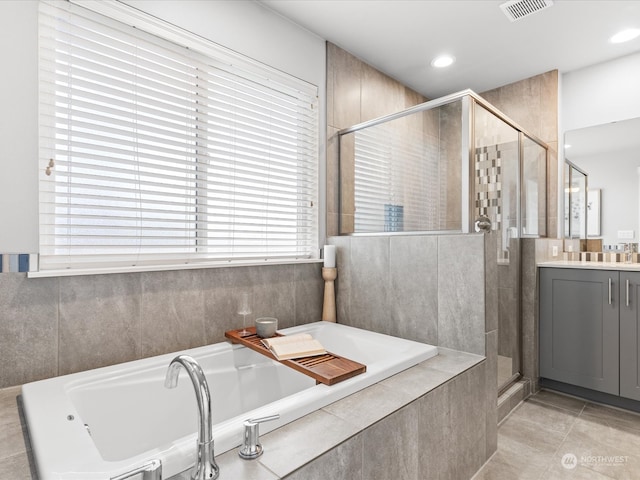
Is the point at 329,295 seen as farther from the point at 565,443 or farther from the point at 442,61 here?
the point at 442,61

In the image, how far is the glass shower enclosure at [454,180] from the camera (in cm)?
200

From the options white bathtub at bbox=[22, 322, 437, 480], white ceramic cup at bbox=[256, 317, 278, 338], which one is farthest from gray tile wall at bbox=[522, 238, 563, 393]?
white ceramic cup at bbox=[256, 317, 278, 338]

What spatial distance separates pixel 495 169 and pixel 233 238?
1698 mm

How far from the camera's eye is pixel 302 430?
1.11 m

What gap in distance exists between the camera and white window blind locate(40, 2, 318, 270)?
153 centimetres

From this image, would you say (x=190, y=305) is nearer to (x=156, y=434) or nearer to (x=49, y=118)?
(x=156, y=434)

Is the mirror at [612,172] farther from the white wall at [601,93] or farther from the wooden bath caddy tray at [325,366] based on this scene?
the wooden bath caddy tray at [325,366]

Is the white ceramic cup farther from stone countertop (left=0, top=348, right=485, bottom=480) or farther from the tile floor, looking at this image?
the tile floor

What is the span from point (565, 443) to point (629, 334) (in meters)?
0.88

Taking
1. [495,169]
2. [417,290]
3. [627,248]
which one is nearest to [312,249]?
[417,290]

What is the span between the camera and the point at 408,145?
230 centimetres

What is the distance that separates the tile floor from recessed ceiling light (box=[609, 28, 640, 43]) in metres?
2.58

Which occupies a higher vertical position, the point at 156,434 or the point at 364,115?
the point at 364,115

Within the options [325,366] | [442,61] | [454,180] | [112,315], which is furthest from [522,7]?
[112,315]
